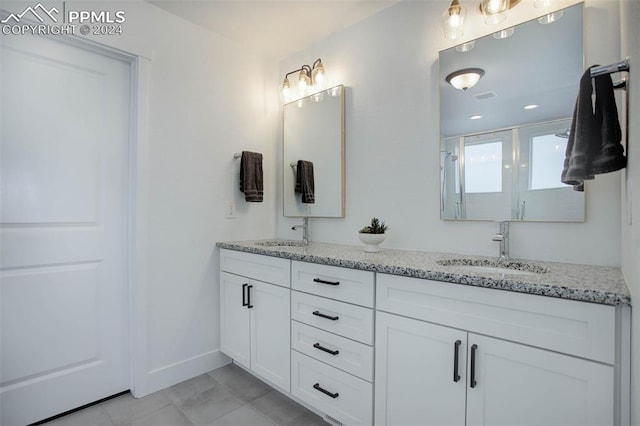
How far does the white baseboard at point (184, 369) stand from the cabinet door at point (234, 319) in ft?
0.34

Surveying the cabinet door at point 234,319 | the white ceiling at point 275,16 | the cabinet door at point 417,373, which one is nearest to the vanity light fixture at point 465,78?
the white ceiling at point 275,16

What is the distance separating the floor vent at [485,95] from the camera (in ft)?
5.41

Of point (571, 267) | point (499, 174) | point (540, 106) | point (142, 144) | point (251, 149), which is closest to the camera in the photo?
point (571, 267)

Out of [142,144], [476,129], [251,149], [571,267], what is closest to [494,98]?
[476,129]

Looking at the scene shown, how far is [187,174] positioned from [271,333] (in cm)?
120

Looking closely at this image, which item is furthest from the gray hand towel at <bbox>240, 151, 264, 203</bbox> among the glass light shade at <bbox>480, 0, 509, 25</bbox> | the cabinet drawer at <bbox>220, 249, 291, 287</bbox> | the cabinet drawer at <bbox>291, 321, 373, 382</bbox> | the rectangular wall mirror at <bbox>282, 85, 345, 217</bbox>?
the glass light shade at <bbox>480, 0, 509, 25</bbox>

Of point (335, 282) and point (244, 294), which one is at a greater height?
point (335, 282)

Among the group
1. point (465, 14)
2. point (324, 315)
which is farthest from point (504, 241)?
point (465, 14)

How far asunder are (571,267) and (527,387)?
59cm

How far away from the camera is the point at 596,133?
1.04m

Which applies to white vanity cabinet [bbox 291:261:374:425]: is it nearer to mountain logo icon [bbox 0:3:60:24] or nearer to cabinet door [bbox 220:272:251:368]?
cabinet door [bbox 220:272:251:368]

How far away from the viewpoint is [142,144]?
201 centimetres

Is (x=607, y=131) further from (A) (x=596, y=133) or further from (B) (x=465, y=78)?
(B) (x=465, y=78)

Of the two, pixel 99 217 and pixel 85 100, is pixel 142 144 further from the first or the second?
pixel 99 217
